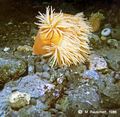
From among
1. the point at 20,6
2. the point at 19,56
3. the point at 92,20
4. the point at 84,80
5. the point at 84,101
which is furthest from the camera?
the point at 20,6

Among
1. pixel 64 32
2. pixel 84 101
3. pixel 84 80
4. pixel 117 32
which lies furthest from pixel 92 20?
pixel 84 101

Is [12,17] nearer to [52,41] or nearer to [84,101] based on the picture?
[52,41]

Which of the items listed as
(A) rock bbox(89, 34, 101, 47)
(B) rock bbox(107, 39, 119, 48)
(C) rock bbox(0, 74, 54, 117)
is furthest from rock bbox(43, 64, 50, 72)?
(B) rock bbox(107, 39, 119, 48)

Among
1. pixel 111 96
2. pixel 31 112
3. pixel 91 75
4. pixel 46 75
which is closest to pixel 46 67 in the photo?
pixel 46 75

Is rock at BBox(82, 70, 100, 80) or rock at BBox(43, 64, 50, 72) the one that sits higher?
rock at BBox(43, 64, 50, 72)

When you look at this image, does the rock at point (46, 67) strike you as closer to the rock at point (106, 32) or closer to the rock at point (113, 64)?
the rock at point (113, 64)

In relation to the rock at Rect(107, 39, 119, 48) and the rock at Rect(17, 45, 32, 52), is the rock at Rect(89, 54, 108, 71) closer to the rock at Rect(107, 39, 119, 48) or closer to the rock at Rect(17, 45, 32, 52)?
the rock at Rect(107, 39, 119, 48)
